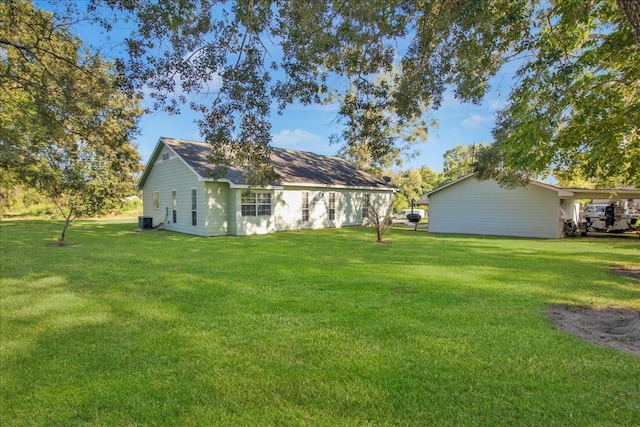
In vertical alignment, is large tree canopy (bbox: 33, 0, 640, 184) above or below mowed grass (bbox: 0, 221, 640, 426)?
above

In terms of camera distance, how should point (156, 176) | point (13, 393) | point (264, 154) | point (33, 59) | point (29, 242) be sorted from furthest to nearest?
point (156, 176)
point (29, 242)
point (264, 154)
point (33, 59)
point (13, 393)

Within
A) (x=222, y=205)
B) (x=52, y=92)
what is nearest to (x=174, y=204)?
(x=222, y=205)

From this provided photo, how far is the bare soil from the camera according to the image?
4.14 meters

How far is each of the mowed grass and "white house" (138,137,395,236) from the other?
8738 millimetres

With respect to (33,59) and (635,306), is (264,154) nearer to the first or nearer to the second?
(33,59)

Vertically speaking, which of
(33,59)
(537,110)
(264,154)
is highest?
(33,59)

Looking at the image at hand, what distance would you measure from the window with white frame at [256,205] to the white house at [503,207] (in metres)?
10.2

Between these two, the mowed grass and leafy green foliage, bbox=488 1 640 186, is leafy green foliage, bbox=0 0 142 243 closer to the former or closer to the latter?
the mowed grass

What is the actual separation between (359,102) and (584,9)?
12.2 ft

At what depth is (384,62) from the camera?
6.01 m

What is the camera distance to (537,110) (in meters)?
6.16

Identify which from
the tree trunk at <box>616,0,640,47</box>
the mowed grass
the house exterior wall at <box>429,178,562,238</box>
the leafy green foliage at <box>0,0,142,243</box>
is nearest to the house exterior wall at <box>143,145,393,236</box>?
the house exterior wall at <box>429,178,562,238</box>

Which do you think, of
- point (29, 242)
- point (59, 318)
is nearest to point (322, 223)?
point (29, 242)

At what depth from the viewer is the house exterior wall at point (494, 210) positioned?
17531mm
